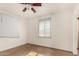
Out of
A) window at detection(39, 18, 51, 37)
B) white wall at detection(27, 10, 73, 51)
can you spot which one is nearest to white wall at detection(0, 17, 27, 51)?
white wall at detection(27, 10, 73, 51)

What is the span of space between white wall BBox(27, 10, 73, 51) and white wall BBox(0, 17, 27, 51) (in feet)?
0.24

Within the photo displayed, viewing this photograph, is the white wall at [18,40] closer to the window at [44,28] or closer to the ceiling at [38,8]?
the ceiling at [38,8]

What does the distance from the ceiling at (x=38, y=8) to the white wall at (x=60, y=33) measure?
0.22 ft

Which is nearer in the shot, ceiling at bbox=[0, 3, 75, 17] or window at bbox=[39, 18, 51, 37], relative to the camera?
ceiling at bbox=[0, 3, 75, 17]

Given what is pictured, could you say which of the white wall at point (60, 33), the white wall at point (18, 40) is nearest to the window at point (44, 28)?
the white wall at point (60, 33)

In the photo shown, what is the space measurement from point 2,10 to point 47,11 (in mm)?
574

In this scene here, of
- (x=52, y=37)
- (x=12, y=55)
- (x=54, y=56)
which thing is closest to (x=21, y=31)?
(x=12, y=55)

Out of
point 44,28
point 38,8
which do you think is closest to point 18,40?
point 44,28

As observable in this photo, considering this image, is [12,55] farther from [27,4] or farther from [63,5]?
[63,5]

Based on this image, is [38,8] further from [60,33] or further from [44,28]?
[60,33]

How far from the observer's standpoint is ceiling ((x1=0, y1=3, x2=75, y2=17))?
3.62 feet

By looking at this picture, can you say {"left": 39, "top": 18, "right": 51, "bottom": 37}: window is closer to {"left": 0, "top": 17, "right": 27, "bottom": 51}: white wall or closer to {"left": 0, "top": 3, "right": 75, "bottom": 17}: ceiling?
{"left": 0, "top": 3, "right": 75, "bottom": 17}: ceiling

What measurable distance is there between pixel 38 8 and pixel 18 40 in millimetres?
507

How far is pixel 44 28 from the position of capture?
1.22m
